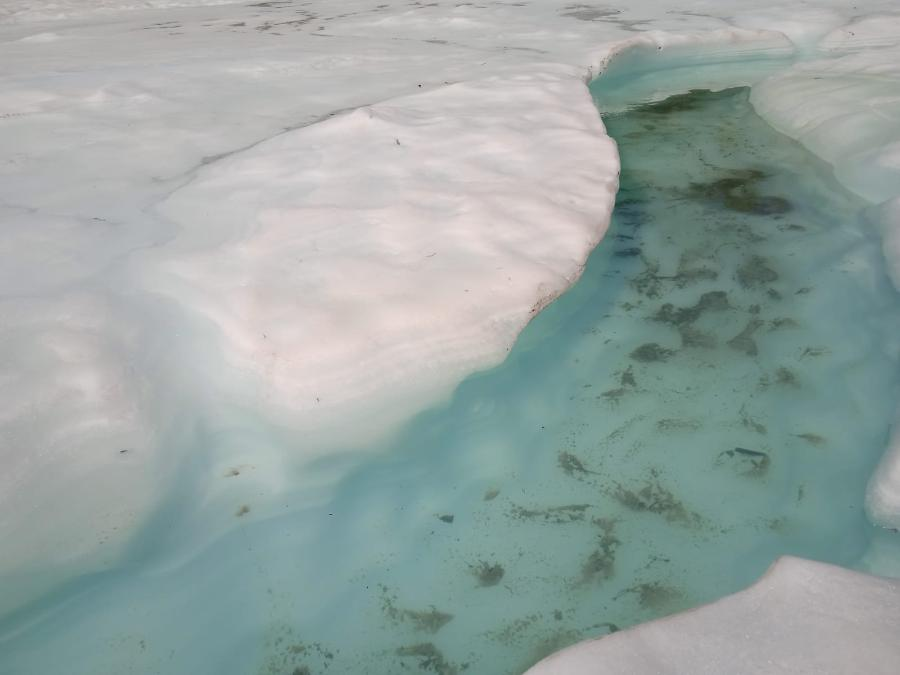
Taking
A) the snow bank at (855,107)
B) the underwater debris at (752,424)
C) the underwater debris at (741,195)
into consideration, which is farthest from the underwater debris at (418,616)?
the underwater debris at (741,195)

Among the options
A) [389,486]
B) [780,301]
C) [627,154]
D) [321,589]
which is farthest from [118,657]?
[627,154]

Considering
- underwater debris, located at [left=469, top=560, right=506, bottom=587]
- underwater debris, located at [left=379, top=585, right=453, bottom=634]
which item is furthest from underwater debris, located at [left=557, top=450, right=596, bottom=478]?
underwater debris, located at [left=379, top=585, right=453, bottom=634]

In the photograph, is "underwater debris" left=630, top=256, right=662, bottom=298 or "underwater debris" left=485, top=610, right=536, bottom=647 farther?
"underwater debris" left=630, top=256, right=662, bottom=298

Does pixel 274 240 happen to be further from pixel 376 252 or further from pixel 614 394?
pixel 614 394

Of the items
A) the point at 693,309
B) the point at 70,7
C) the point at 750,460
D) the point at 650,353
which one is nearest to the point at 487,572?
the point at 750,460

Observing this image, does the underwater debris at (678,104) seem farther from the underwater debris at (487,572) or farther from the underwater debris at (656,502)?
the underwater debris at (487,572)

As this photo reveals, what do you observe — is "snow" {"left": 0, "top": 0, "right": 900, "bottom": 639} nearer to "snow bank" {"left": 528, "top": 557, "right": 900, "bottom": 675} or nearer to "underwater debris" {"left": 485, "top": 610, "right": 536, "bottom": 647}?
"snow bank" {"left": 528, "top": 557, "right": 900, "bottom": 675}

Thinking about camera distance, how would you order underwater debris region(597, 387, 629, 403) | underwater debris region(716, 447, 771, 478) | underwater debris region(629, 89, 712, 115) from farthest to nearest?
underwater debris region(629, 89, 712, 115), underwater debris region(597, 387, 629, 403), underwater debris region(716, 447, 771, 478)
